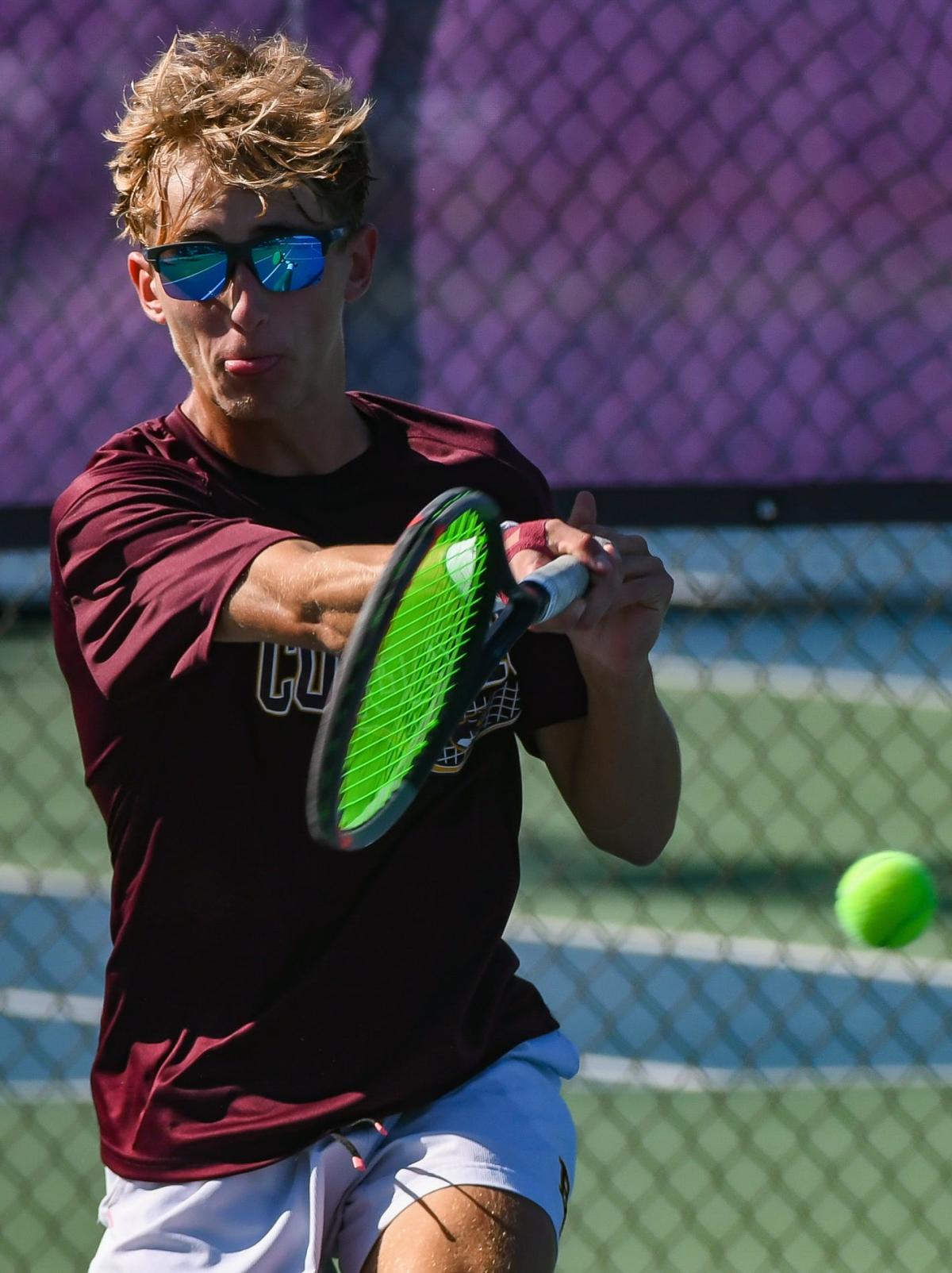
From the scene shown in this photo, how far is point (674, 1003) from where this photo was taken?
16.3 ft

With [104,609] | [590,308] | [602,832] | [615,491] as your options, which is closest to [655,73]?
[590,308]

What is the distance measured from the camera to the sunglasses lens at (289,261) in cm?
235

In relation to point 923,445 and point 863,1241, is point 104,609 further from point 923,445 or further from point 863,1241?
point 863,1241

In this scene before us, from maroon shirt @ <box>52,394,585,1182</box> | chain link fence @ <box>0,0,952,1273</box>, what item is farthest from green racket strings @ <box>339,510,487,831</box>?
chain link fence @ <box>0,0,952,1273</box>

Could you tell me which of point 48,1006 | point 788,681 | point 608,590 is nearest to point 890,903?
point 608,590

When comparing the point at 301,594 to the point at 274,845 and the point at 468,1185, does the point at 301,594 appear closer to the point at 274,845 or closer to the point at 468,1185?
the point at 274,845

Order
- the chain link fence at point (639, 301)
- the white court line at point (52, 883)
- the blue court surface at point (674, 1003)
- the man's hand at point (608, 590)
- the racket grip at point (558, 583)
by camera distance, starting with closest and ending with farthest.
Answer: the racket grip at point (558, 583), the man's hand at point (608, 590), the chain link fence at point (639, 301), the blue court surface at point (674, 1003), the white court line at point (52, 883)

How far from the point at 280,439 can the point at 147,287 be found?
0.94ft

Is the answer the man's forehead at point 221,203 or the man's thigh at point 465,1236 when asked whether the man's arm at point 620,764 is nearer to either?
the man's thigh at point 465,1236

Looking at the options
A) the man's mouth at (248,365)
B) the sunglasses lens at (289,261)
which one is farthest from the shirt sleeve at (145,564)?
the sunglasses lens at (289,261)

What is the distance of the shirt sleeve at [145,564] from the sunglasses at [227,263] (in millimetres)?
217

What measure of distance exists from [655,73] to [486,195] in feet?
1.25

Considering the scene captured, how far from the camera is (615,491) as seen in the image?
11.9 ft

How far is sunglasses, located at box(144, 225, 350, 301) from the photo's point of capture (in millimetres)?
2342
